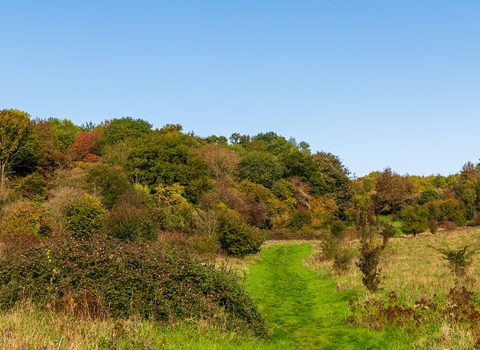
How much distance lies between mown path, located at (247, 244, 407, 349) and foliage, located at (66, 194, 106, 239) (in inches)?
513

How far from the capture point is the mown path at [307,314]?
9938mm

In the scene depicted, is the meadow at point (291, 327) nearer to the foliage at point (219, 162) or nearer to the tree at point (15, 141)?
the tree at point (15, 141)

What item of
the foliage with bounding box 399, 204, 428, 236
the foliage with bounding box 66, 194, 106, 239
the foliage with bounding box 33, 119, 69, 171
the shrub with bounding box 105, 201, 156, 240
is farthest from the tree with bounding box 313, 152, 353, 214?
the shrub with bounding box 105, 201, 156, 240

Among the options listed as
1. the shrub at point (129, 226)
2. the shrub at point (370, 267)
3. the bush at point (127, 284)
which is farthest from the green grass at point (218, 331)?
the shrub at point (129, 226)

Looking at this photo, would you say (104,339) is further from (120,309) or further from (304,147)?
(304,147)

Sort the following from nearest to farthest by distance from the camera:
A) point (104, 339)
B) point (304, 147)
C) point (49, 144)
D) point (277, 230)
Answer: point (104, 339) < point (49, 144) < point (277, 230) < point (304, 147)

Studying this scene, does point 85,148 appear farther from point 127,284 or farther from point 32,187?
point 127,284

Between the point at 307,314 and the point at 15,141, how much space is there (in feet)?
134

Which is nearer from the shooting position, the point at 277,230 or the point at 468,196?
the point at 277,230

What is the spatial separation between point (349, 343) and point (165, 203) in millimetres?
34020

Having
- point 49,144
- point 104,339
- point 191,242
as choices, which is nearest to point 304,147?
point 49,144

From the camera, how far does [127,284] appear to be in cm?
999

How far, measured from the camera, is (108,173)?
41062mm

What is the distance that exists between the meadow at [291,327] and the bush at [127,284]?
0.37 meters
